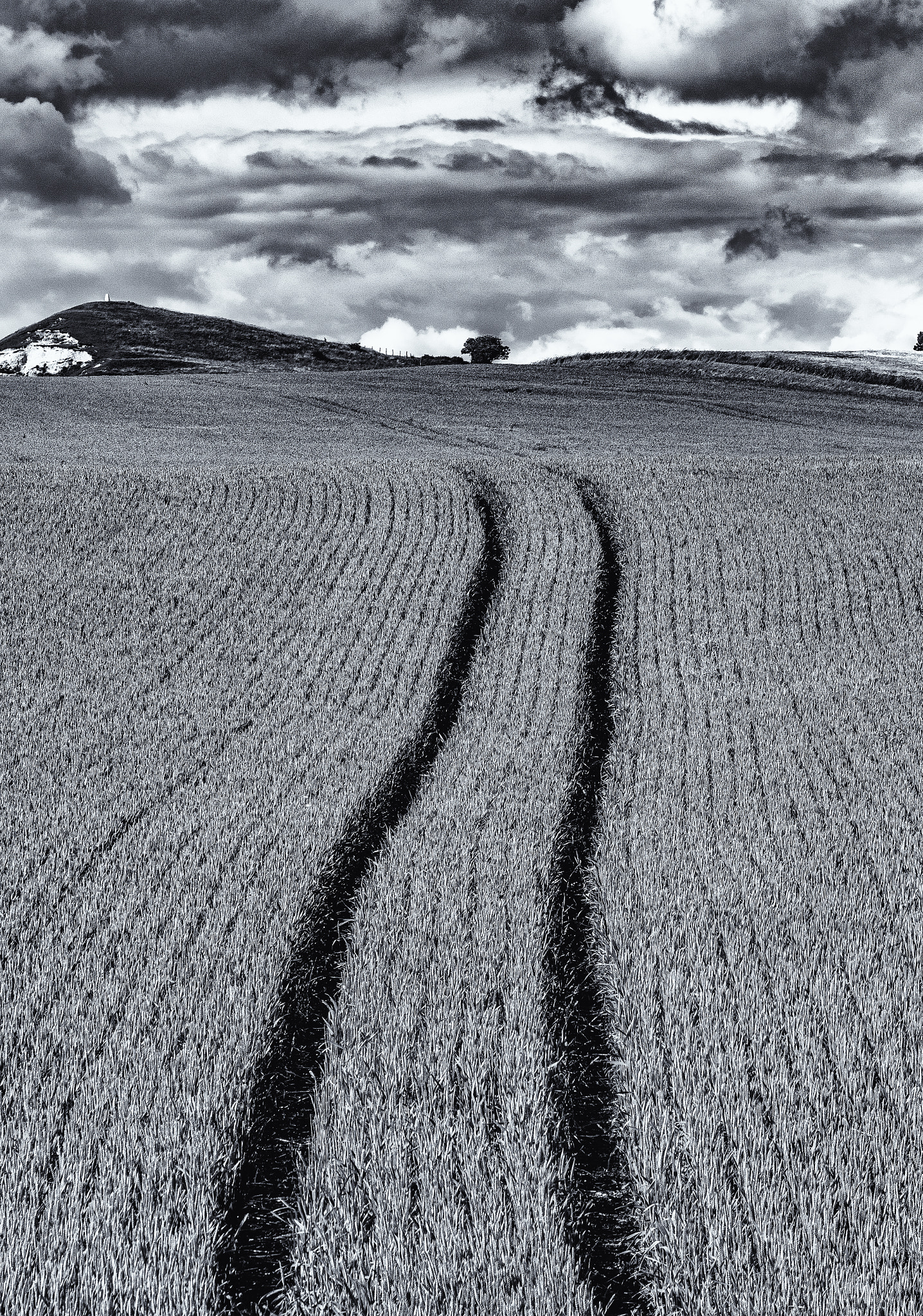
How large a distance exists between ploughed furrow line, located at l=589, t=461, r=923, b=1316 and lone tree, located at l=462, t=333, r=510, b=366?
305ft

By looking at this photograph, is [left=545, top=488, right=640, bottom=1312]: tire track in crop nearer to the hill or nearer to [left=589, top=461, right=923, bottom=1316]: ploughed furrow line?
[left=589, top=461, right=923, bottom=1316]: ploughed furrow line

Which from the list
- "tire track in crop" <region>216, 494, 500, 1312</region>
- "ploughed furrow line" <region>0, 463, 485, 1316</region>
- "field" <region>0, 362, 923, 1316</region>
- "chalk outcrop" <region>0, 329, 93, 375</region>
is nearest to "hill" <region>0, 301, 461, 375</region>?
"chalk outcrop" <region>0, 329, 93, 375</region>

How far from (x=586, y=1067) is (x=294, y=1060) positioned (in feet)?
6.35

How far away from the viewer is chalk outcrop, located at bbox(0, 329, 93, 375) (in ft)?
274

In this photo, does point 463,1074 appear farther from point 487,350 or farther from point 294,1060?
point 487,350

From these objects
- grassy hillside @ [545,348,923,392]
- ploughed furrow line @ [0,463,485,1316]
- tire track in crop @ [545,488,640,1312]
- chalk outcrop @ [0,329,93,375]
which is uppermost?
chalk outcrop @ [0,329,93,375]

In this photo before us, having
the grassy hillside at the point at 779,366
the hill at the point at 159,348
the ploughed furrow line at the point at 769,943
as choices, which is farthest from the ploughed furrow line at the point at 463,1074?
the hill at the point at 159,348

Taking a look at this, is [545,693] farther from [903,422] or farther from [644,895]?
[903,422]

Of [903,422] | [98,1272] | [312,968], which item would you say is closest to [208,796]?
[312,968]

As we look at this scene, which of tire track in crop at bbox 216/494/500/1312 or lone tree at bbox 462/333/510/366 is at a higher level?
lone tree at bbox 462/333/510/366

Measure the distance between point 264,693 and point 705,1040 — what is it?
26.9 ft

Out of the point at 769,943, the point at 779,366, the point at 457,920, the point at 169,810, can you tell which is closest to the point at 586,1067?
the point at 457,920

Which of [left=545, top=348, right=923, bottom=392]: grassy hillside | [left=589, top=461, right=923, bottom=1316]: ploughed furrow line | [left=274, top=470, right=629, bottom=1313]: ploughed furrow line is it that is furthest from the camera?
[left=545, top=348, right=923, bottom=392]: grassy hillside

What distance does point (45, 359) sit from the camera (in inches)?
3344
